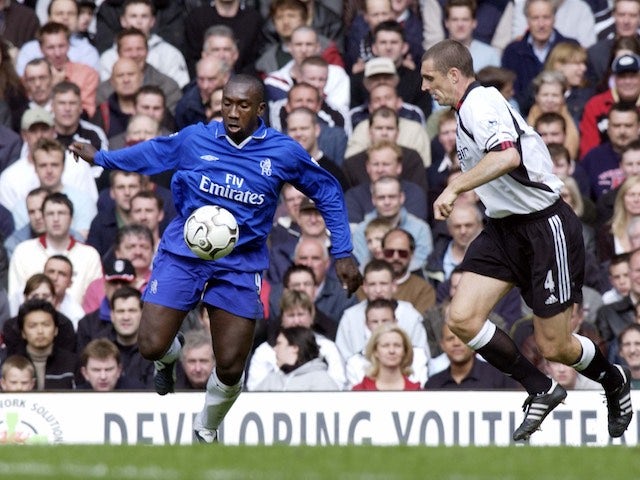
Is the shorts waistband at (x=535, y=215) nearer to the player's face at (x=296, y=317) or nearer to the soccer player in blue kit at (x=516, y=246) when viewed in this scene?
the soccer player in blue kit at (x=516, y=246)

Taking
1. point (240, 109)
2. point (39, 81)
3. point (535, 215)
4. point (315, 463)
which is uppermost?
point (39, 81)

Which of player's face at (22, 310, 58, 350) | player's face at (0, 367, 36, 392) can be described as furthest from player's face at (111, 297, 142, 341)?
player's face at (0, 367, 36, 392)

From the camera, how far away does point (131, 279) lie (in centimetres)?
1555

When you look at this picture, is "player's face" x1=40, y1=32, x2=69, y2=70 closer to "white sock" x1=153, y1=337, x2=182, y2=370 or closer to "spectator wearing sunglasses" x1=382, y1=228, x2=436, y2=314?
"spectator wearing sunglasses" x1=382, y1=228, x2=436, y2=314

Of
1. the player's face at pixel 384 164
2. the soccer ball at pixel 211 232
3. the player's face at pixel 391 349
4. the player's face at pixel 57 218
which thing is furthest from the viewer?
the player's face at pixel 384 164

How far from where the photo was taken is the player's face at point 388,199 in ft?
53.2

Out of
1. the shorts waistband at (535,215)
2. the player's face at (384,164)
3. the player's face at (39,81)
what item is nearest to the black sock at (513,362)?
the shorts waistband at (535,215)

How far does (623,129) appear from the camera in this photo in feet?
55.5

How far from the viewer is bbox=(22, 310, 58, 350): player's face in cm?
1481

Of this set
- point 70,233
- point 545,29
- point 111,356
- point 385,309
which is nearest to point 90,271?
point 70,233

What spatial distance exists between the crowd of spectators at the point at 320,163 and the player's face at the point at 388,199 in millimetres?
18

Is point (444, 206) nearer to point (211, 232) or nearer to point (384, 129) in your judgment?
point (211, 232)

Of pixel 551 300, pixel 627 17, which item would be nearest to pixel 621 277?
pixel 627 17

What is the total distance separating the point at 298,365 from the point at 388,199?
93.0 inches
